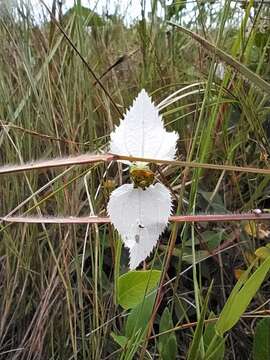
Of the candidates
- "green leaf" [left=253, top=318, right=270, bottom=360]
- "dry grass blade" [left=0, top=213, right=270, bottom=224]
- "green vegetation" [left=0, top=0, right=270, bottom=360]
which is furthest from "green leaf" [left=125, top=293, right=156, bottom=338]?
"dry grass blade" [left=0, top=213, right=270, bottom=224]

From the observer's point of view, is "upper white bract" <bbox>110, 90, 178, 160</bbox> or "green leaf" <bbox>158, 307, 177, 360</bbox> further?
"green leaf" <bbox>158, 307, 177, 360</bbox>

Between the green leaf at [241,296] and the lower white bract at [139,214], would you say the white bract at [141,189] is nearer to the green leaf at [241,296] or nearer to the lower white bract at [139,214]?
the lower white bract at [139,214]

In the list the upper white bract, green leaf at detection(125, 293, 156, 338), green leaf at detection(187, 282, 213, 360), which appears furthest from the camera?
green leaf at detection(125, 293, 156, 338)

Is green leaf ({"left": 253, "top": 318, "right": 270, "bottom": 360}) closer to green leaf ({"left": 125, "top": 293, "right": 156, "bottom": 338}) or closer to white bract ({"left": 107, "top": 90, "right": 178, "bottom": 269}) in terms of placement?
green leaf ({"left": 125, "top": 293, "right": 156, "bottom": 338})

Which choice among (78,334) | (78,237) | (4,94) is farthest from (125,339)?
(4,94)

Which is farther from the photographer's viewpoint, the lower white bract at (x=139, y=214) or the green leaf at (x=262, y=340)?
the green leaf at (x=262, y=340)

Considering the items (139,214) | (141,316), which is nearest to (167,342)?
(141,316)

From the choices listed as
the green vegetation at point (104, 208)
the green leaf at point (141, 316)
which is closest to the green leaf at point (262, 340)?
the green vegetation at point (104, 208)
